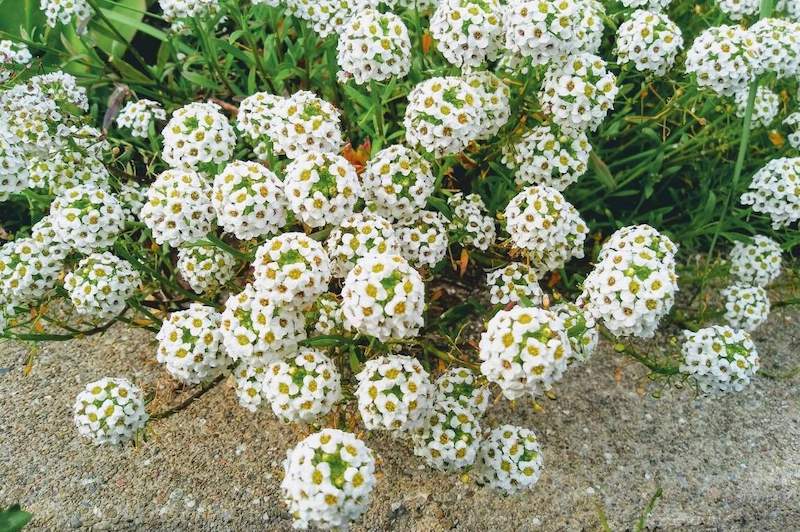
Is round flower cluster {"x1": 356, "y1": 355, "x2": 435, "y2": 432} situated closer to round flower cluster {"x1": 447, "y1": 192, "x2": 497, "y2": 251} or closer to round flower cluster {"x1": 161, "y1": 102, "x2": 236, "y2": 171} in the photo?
round flower cluster {"x1": 447, "y1": 192, "x2": 497, "y2": 251}

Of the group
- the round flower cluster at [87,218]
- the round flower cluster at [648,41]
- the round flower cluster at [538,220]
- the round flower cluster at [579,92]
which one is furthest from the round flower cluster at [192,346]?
the round flower cluster at [648,41]

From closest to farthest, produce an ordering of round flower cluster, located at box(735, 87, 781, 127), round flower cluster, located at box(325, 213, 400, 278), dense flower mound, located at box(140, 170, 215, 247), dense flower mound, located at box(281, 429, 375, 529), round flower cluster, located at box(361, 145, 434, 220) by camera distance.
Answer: dense flower mound, located at box(281, 429, 375, 529)
round flower cluster, located at box(325, 213, 400, 278)
dense flower mound, located at box(140, 170, 215, 247)
round flower cluster, located at box(361, 145, 434, 220)
round flower cluster, located at box(735, 87, 781, 127)

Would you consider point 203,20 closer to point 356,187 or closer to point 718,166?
point 356,187

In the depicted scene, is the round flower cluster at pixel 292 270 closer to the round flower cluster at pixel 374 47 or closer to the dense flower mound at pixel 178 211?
the dense flower mound at pixel 178 211

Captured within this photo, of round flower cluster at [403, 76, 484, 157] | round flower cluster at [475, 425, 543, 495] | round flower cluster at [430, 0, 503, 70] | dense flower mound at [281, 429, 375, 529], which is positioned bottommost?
→ round flower cluster at [475, 425, 543, 495]

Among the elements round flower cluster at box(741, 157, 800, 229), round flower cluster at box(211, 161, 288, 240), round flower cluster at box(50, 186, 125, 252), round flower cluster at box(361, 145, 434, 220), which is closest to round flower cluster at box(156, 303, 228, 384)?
round flower cluster at box(211, 161, 288, 240)

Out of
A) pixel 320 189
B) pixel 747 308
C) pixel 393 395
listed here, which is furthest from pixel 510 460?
pixel 747 308

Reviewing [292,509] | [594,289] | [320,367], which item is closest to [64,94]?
[320,367]
